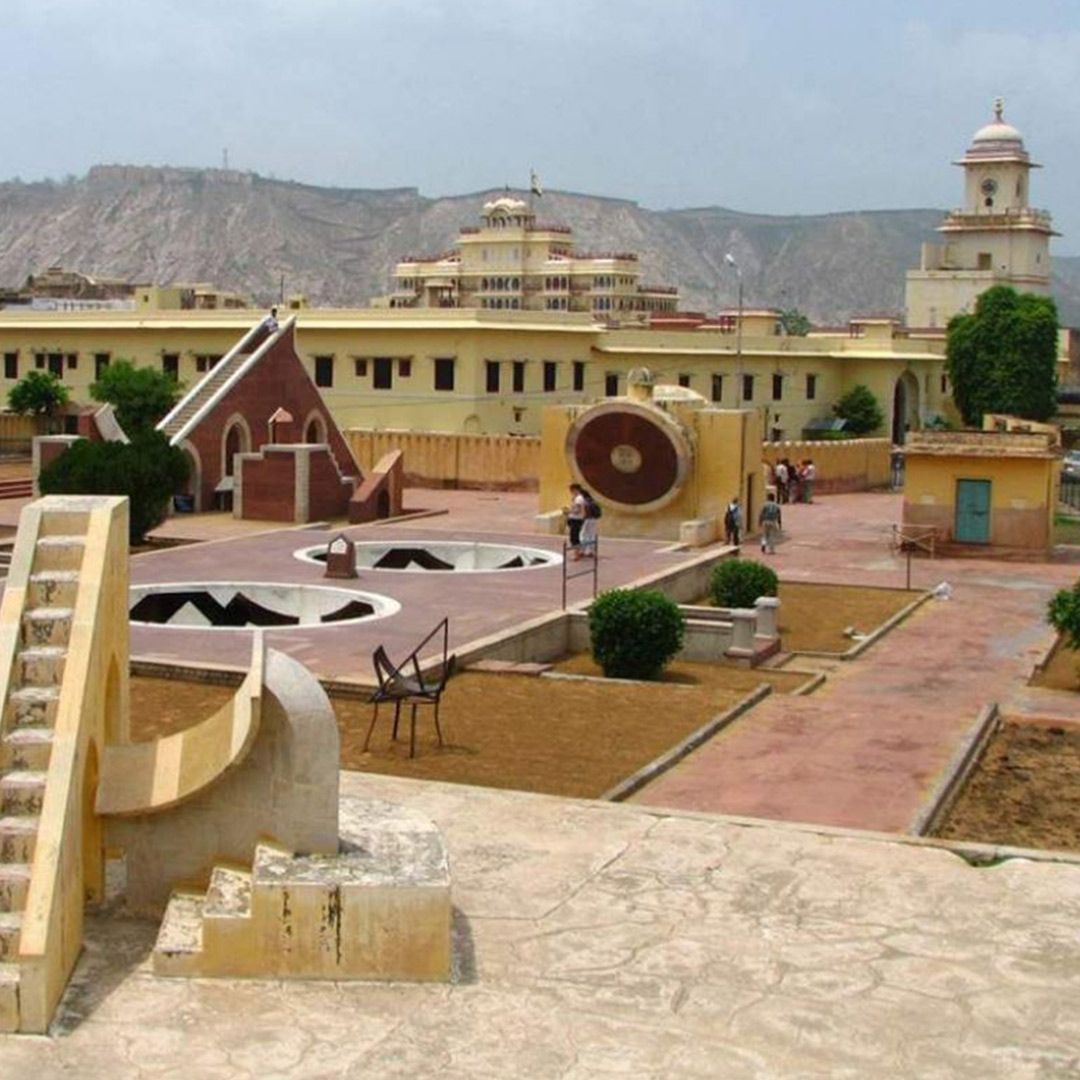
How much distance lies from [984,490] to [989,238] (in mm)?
46358

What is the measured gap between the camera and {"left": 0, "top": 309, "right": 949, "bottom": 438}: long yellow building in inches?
1923

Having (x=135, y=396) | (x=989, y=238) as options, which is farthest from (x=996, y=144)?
(x=135, y=396)

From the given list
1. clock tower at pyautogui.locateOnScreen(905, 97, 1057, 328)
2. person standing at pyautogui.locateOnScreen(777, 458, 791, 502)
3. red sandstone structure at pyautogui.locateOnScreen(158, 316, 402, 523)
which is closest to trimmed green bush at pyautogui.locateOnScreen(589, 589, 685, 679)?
red sandstone structure at pyautogui.locateOnScreen(158, 316, 402, 523)

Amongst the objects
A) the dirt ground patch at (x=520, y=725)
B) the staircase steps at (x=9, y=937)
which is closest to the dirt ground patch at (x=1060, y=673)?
the dirt ground patch at (x=520, y=725)

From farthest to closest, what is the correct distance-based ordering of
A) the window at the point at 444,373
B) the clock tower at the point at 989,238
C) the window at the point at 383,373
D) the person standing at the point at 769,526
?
the clock tower at the point at 989,238 < the window at the point at 383,373 < the window at the point at 444,373 < the person standing at the point at 769,526

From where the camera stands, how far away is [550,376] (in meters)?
51.0

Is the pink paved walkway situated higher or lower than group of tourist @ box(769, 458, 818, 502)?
lower

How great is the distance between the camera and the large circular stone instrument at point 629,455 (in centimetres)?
3072

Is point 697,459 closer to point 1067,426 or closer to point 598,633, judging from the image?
point 598,633

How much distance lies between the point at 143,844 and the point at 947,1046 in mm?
4050

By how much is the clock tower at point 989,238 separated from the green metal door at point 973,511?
44265mm

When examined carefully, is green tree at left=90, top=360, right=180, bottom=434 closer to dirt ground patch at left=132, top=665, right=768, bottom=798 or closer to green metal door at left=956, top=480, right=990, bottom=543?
green metal door at left=956, top=480, right=990, bottom=543

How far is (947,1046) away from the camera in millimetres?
7691

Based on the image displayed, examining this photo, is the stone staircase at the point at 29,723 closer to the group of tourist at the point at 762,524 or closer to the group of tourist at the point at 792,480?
the group of tourist at the point at 762,524
